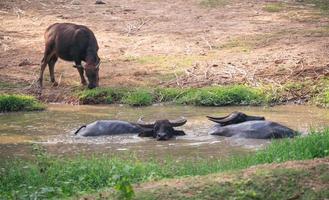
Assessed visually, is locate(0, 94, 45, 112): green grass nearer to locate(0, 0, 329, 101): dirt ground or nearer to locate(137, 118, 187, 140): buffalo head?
locate(0, 0, 329, 101): dirt ground

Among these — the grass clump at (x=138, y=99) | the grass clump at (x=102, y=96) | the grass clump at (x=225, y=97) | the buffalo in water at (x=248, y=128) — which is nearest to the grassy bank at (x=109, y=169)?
the buffalo in water at (x=248, y=128)

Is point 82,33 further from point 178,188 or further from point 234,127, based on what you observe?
point 178,188

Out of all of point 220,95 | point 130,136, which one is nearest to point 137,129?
point 130,136

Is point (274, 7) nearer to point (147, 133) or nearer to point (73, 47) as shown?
point (73, 47)

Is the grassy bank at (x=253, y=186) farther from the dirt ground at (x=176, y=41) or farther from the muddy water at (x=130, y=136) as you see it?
the dirt ground at (x=176, y=41)

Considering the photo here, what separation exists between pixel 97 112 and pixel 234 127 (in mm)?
3543

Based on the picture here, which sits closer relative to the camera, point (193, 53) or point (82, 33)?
point (82, 33)

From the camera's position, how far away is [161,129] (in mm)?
11969

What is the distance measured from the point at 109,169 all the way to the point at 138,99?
6488mm

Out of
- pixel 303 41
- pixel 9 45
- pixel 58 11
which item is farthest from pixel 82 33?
pixel 58 11

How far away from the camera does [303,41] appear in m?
19.1

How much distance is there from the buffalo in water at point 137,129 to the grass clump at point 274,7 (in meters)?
12.9

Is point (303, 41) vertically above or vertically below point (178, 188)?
below

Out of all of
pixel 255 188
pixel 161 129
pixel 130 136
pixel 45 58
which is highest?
pixel 255 188
